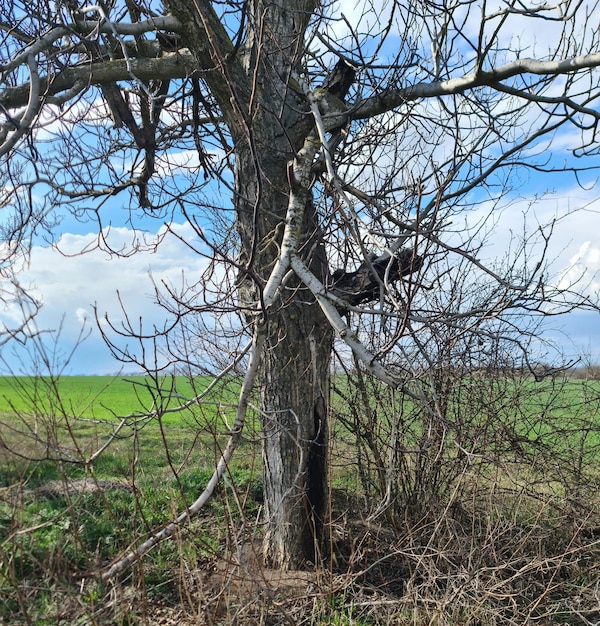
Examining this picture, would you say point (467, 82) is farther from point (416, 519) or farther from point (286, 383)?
point (416, 519)

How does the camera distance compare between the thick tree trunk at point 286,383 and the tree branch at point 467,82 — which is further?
the thick tree trunk at point 286,383

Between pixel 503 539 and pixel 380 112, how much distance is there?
13.5 ft

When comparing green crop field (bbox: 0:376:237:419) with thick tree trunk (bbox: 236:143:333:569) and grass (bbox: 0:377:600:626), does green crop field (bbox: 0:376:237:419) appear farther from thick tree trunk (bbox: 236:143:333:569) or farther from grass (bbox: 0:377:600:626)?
thick tree trunk (bbox: 236:143:333:569)

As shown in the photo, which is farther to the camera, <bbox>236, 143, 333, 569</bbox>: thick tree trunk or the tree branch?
<bbox>236, 143, 333, 569</bbox>: thick tree trunk

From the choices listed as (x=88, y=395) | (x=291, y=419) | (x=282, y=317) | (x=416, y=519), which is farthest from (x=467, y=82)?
(x=88, y=395)

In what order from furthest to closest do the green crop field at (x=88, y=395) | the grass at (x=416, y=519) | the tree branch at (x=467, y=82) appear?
the tree branch at (x=467, y=82)
the grass at (x=416, y=519)
the green crop field at (x=88, y=395)

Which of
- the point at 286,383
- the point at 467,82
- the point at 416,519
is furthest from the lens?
the point at 416,519

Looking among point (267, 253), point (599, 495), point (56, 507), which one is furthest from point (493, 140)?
point (56, 507)

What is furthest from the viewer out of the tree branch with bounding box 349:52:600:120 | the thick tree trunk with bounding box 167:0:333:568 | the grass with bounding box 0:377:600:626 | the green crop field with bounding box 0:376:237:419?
the thick tree trunk with bounding box 167:0:333:568

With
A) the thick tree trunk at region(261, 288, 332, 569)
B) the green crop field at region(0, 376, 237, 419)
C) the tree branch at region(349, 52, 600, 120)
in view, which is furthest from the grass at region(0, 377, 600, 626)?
the tree branch at region(349, 52, 600, 120)

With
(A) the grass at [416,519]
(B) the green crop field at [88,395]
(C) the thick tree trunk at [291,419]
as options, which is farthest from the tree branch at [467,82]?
(B) the green crop field at [88,395]

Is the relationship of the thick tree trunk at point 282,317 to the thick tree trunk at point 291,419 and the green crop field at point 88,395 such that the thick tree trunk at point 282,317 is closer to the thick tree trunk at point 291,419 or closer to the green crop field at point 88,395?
the thick tree trunk at point 291,419

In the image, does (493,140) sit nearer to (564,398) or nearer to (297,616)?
(564,398)

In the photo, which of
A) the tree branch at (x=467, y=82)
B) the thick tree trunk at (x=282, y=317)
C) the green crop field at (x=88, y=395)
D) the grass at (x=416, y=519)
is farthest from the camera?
the thick tree trunk at (x=282, y=317)
